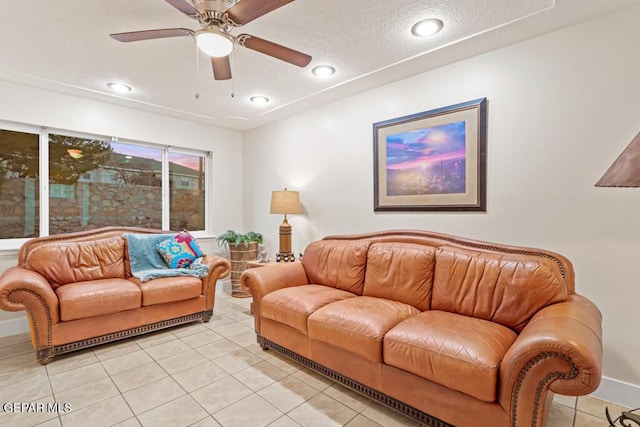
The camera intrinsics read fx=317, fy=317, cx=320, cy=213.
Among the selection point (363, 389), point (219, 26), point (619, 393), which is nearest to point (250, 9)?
point (219, 26)

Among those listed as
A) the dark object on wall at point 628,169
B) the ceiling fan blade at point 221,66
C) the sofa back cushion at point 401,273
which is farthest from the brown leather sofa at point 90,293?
the dark object on wall at point 628,169

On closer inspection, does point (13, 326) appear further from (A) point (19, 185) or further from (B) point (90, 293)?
(A) point (19, 185)

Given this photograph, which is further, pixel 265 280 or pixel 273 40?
pixel 265 280

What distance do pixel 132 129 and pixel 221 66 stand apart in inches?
94.0

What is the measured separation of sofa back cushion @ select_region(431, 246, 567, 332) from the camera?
6.21ft

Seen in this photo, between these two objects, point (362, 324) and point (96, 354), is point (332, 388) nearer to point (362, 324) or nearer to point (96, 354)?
point (362, 324)

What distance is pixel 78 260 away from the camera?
10.3 ft

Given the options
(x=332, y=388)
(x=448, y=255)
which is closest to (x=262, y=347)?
(x=332, y=388)

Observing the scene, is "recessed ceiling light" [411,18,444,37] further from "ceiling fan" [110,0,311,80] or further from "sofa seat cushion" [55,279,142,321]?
"sofa seat cushion" [55,279,142,321]

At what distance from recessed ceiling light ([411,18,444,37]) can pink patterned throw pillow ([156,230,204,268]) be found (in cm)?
310

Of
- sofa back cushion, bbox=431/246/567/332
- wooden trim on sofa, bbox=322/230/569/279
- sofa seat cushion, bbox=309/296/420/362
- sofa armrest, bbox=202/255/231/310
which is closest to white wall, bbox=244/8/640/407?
wooden trim on sofa, bbox=322/230/569/279

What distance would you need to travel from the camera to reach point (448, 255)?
2359mm

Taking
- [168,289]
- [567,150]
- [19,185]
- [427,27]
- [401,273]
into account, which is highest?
[427,27]

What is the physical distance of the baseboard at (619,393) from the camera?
1.95 meters
